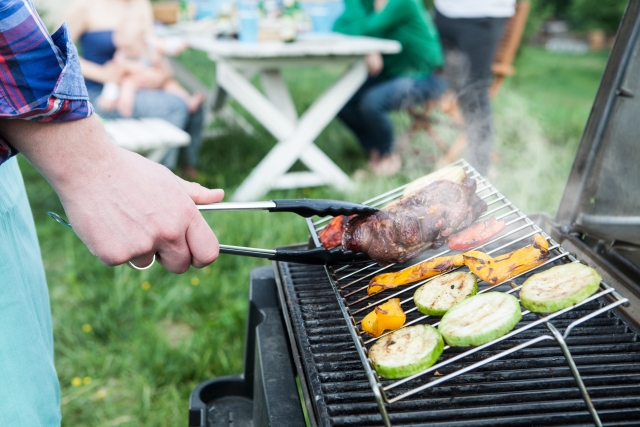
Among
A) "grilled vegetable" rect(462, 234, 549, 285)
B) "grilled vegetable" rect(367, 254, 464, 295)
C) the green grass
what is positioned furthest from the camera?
the green grass

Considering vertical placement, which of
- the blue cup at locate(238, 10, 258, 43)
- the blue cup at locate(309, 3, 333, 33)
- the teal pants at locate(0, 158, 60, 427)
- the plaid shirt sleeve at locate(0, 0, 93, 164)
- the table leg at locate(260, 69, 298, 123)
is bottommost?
the table leg at locate(260, 69, 298, 123)

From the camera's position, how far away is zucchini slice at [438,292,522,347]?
133 centimetres

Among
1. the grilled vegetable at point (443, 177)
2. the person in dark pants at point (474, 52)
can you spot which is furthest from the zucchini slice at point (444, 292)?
the person in dark pants at point (474, 52)

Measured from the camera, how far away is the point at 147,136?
476cm

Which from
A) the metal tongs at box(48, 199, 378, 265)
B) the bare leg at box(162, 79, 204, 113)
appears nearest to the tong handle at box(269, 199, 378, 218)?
the metal tongs at box(48, 199, 378, 265)

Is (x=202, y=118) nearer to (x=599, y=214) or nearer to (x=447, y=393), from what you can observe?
(x=599, y=214)

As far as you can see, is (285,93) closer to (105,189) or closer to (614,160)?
(614,160)

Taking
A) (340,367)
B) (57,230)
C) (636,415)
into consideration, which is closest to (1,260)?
(340,367)

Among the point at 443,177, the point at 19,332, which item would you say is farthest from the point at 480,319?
the point at 19,332

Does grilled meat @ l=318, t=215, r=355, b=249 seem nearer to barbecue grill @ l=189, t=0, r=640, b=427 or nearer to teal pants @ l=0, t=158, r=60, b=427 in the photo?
barbecue grill @ l=189, t=0, r=640, b=427

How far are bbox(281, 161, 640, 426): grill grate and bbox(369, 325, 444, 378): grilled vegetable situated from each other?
0.04m

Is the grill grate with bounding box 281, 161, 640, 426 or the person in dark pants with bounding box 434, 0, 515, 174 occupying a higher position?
the grill grate with bounding box 281, 161, 640, 426

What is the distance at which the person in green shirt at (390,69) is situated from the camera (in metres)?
5.84

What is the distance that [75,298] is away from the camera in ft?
11.9
